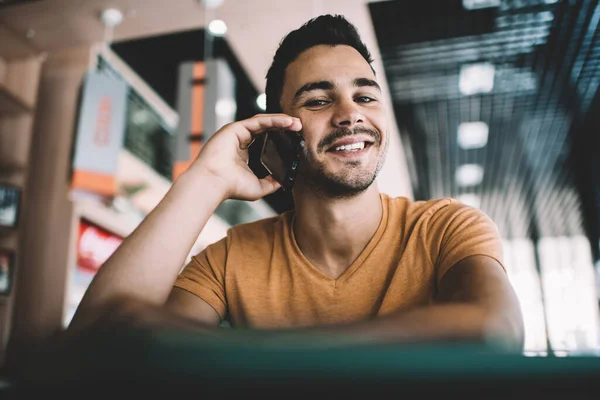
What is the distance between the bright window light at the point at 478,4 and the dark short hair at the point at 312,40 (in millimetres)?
3153

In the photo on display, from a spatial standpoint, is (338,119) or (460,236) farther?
(338,119)

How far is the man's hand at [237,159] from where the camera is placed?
1288 mm

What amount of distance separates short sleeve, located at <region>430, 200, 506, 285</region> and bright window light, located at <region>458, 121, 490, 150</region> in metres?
5.79

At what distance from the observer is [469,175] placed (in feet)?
28.2

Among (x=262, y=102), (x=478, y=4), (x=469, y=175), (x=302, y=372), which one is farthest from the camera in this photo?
(x=469, y=175)

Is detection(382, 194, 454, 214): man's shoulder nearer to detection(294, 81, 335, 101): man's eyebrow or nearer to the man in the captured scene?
the man

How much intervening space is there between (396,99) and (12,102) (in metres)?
4.10

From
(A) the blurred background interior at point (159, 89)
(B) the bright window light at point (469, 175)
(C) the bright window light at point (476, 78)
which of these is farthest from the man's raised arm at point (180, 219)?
(B) the bright window light at point (469, 175)

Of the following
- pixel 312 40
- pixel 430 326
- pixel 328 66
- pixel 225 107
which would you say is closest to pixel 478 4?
pixel 225 107

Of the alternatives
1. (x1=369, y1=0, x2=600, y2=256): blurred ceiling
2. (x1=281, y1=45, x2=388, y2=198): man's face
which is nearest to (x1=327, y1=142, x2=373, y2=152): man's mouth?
(x1=281, y1=45, x2=388, y2=198): man's face

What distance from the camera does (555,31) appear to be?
182 inches

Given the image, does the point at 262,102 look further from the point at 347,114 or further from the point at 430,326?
the point at 430,326

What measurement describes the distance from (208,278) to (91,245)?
12.3 ft

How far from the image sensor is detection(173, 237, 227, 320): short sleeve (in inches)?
50.9
